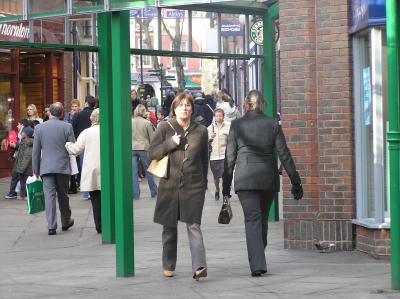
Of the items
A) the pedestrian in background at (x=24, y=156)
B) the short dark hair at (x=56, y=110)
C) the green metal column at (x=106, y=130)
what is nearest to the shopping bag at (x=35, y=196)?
the short dark hair at (x=56, y=110)

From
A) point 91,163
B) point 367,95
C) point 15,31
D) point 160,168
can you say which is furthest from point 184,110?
point 91,163

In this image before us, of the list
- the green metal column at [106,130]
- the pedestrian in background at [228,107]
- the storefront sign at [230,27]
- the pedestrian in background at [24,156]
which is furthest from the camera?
the pedestrian in background at [228,107]

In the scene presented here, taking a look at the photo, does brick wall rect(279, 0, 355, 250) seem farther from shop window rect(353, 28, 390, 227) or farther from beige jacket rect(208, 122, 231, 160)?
beige jacket rect(208, 122, 231, 160)

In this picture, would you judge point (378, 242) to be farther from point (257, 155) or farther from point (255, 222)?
point (257, 155)

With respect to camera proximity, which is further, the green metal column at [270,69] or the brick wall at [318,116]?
the green metal column at [270,69]

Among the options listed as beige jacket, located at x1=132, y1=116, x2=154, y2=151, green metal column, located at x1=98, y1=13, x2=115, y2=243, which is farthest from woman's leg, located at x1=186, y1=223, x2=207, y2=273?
beige jacket, located at x1=132, y1=116, x2=154, y2=151

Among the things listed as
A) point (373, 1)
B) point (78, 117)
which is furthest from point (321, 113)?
point (78, 117)

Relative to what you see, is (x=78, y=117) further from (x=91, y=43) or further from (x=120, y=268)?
(x=120, y=268)

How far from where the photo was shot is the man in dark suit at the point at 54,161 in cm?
1494

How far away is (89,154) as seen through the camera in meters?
14.5

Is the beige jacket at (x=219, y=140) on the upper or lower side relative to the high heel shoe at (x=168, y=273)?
upper

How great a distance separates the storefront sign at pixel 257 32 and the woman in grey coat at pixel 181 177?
5.94m

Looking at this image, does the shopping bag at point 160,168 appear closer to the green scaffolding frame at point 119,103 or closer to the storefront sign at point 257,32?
the green scaffolding frame at point 119,103

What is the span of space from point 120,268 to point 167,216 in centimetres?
69
